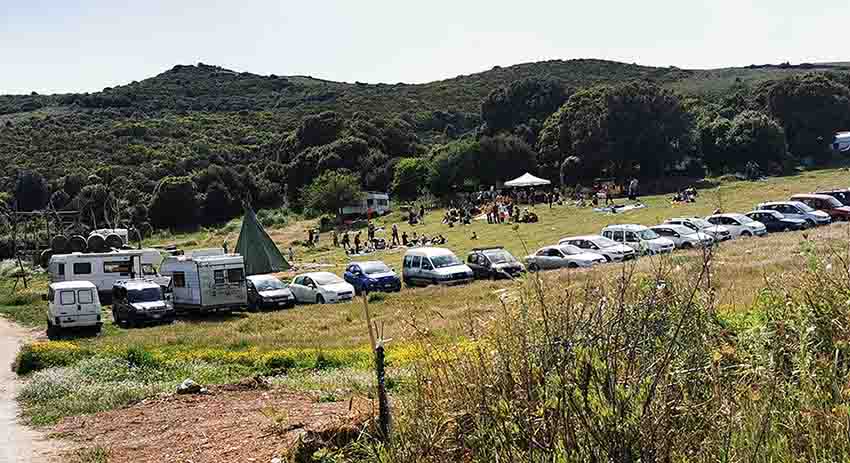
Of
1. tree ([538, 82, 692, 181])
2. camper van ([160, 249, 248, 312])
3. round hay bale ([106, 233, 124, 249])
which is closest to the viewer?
camper van ([160, 249, 248, 312])

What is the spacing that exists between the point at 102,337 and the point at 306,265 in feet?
52.2

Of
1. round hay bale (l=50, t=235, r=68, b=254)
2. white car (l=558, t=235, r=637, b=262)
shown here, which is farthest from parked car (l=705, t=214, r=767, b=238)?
round hay bale (l=50, t=235, r=68, b=254)

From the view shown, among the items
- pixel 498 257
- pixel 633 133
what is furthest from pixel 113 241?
pixel 633 133

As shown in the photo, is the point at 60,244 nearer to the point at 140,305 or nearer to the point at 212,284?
the point at 140,305

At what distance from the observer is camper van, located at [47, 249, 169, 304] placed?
3422 centimetres

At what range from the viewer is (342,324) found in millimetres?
23172

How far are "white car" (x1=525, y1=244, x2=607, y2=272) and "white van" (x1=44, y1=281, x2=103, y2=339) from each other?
15.6m

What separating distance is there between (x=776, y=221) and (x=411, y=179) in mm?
43269

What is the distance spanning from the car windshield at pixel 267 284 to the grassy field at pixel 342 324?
139 centimetres

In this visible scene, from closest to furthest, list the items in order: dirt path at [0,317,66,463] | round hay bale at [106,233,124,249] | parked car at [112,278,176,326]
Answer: dirt path at [0,317,66,463], parked car at [112,278,176,326], round hay bale at [106,233,124,249]

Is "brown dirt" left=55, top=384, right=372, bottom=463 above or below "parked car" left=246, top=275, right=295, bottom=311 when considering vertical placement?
above

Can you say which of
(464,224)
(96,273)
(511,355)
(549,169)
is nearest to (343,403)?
(511,355)

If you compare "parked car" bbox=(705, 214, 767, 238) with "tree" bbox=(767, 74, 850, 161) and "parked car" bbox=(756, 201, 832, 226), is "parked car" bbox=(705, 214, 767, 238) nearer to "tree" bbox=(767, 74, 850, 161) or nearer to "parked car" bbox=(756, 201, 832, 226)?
"parked car" bbox=(756, 201, 832, 226)

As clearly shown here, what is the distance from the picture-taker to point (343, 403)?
8945 mm
